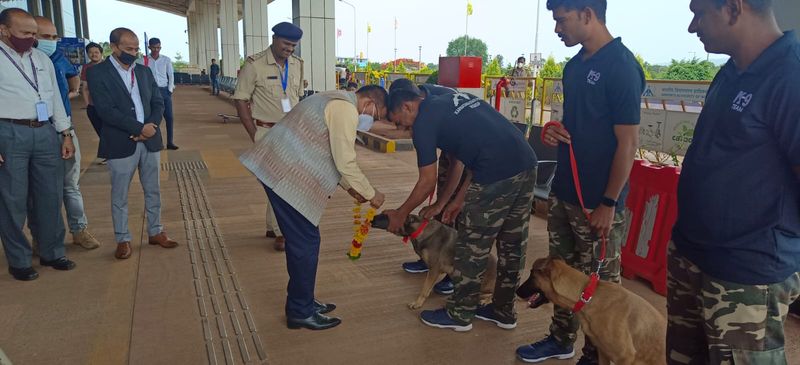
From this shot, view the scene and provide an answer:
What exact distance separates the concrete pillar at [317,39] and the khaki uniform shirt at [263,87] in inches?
362

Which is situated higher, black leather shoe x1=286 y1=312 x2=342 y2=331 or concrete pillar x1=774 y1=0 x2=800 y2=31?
concrete pillar x1=774 y1=0 x2=800 y2=31

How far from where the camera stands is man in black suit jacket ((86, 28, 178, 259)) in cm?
409

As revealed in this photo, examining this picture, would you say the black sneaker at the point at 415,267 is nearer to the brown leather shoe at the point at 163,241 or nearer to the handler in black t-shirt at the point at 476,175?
the handler in black t-shirt at the point at 476,175

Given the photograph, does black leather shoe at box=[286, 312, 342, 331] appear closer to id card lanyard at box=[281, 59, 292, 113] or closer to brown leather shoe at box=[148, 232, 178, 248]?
brown leather shoe at box=[148, 232, 178, 248]

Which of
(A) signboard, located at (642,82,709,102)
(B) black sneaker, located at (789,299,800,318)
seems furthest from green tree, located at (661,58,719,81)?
(B) black sneaker, located at (789,299,800,318)

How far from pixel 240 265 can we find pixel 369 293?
4.14 ft

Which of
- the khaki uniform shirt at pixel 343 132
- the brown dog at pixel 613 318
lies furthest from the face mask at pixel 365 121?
the brown dog at pixel 613 318

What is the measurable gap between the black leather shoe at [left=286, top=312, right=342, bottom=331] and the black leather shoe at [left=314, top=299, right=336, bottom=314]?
131 mm

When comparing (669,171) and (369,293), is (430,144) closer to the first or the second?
(369,293)

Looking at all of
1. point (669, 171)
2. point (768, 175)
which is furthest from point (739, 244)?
point (669, 171)

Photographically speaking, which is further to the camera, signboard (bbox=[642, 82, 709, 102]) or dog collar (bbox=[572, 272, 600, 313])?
signboard (bbox=[642, 82, 709, 102])

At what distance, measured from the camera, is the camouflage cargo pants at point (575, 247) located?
8.57 ft

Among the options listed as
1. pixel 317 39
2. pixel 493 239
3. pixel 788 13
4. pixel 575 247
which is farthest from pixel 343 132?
pixel 317 39

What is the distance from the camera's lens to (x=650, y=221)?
4.06m
